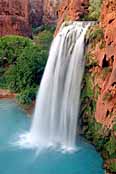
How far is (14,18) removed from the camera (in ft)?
118

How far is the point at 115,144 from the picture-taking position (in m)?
13.2

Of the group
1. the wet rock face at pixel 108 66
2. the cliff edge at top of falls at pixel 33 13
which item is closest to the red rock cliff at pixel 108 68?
the wet rock face at pixel 108 66

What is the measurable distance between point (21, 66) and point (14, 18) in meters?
12.1

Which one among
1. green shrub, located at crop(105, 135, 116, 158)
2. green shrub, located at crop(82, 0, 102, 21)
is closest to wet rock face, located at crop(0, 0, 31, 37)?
green shrub, located at crop(82, 0, 102, 21)

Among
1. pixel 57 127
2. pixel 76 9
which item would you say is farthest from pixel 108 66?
pixel 76 9

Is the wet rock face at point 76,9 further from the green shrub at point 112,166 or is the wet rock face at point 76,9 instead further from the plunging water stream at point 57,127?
the green shrub at point 112,166

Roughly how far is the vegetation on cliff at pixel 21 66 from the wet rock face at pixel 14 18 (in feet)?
21.2

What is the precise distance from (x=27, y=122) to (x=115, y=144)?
698 centimetres

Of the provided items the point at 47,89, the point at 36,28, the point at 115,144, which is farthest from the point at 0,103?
the point at 36,28

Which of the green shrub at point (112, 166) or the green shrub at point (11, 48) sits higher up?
the green shrub at point (11, 48)

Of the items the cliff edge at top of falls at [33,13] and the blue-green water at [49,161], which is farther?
the cliff edge at top of falls at [33,13]

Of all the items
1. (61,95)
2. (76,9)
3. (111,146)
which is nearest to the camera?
(111,146)

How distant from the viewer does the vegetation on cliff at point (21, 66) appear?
2423 cm

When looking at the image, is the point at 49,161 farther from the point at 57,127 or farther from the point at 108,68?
the point at 108,68
